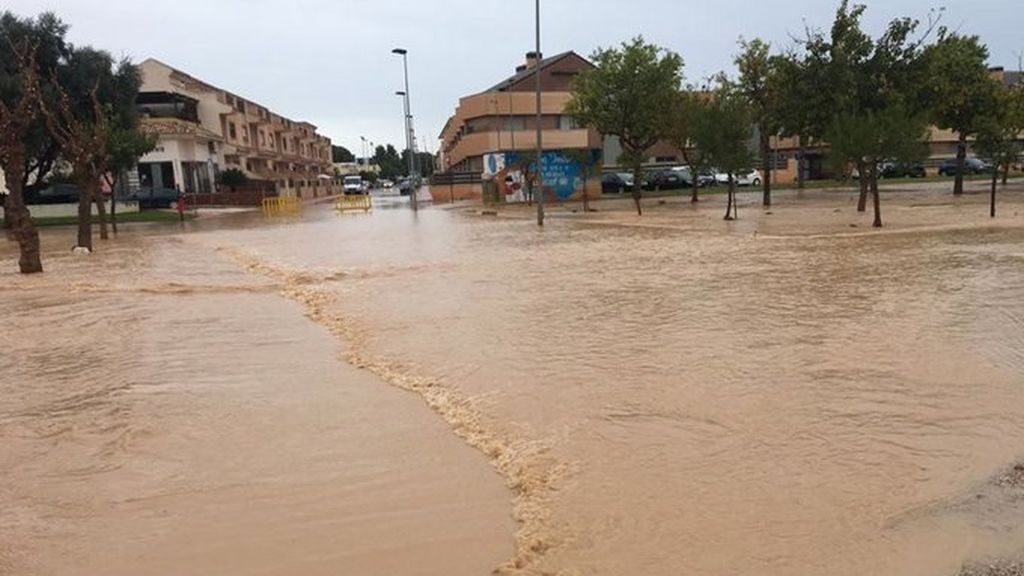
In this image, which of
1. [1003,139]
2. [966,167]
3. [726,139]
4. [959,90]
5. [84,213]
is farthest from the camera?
[966,167]

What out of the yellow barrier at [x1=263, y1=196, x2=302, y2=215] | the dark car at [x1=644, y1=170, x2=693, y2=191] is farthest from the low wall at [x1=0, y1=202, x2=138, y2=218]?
the dark car at [x1=644, y1=170, x2=693, y2=191]

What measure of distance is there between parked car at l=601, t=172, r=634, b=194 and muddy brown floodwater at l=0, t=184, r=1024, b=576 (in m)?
41.5

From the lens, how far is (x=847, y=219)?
27797 millimetres

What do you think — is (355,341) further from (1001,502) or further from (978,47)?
(978,47)

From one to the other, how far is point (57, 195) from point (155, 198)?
18.2 feet

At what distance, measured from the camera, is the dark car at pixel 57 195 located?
47.5m

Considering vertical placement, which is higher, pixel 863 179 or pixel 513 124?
pixel 513 124

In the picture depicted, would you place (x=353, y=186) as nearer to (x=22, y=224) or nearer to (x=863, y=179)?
(x=863, y=179)

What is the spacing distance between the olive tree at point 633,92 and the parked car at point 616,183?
9.76 m

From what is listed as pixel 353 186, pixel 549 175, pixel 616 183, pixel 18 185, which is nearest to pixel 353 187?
pixel 353 186

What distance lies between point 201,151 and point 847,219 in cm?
4773

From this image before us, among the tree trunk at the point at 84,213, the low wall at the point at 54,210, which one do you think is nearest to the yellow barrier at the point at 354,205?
the low wall at the point at 54,210

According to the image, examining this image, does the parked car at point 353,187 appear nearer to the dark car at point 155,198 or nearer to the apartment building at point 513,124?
the apartment building at point 513,124

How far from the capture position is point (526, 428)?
629 centimetres
